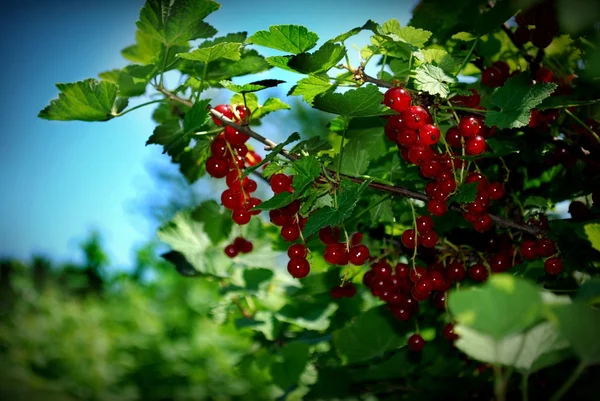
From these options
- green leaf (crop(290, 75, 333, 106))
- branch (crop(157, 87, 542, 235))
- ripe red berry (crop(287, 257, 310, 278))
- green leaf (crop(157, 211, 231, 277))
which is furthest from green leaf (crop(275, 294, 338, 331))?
green leaf (crop(290, 75, 333, 106))

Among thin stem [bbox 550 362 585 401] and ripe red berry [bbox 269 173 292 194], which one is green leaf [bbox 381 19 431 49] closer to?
ripe red berry [bbox 269 173 292 194]

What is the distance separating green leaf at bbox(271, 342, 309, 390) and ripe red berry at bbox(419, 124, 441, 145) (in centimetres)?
48

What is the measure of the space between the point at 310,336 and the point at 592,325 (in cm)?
71

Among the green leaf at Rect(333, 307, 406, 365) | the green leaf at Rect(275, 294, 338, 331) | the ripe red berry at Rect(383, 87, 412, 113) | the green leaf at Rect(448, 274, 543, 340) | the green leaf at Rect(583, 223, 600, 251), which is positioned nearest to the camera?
the green leaf at Rect(448, 274, 543, 340)

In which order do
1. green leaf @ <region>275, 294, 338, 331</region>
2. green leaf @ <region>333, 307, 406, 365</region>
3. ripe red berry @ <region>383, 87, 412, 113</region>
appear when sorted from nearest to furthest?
ripe red berry @ <region>383, 87, 412, 113</region> → green leaf @ <region>333, 307, 406, 365</region> → green leaf @ <region>275, 294, 338, 331</region>

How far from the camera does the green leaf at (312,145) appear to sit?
627 mm

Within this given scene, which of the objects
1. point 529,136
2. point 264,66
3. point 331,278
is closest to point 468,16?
point 529,136

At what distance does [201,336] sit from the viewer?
2.94 m

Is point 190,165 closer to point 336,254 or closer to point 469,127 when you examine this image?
point 336,254

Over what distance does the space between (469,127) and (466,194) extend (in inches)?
3.4

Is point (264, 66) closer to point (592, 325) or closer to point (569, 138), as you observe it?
point (569, 138)

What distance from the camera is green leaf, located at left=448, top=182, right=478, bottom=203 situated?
560 mm

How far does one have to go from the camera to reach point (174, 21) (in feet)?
2.26

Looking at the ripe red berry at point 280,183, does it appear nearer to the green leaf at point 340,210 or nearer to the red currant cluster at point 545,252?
the green leaf at point 340,210
